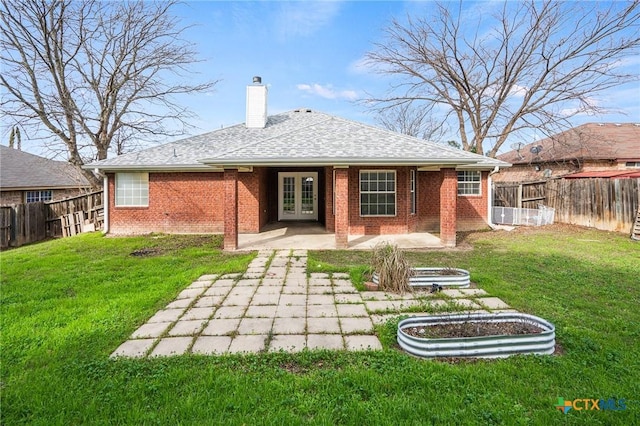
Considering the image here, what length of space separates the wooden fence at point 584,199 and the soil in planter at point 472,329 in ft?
38.2

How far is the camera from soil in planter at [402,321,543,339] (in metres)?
3.63

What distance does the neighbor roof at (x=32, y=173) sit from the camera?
16806 mm

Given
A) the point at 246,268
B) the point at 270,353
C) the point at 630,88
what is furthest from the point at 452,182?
the point at 630,88

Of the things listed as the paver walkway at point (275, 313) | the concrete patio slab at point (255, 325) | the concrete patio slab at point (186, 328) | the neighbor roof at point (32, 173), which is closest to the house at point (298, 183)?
the paver walkway at point (275, 313)

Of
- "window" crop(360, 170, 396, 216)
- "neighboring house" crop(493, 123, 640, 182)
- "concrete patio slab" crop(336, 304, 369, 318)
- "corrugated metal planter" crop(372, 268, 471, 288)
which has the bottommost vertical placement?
"concrete patio slab" crop(336, 304, 369, 318)

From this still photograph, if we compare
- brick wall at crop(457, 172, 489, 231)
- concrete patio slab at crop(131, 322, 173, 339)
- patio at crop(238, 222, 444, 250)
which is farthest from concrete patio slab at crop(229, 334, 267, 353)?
brick wall at crop(457, 172, 489, 231)

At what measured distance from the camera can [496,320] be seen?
388cm

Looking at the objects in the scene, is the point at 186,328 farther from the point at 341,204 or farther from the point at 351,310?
the point at 341,204

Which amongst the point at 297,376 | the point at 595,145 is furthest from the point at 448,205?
the point at 595,145

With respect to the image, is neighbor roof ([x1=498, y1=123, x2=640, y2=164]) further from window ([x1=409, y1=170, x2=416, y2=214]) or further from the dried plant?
the dried plant

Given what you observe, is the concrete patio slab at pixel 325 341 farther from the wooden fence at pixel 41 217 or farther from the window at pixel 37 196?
the window at pixel 37 196

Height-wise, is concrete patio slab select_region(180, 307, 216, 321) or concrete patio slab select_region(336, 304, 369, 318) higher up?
concrete patio slab select_region(336, 304, 369, 318)

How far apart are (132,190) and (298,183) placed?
21.4 feet

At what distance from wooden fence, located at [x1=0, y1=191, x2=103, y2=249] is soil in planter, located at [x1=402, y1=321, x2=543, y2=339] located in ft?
45.4
